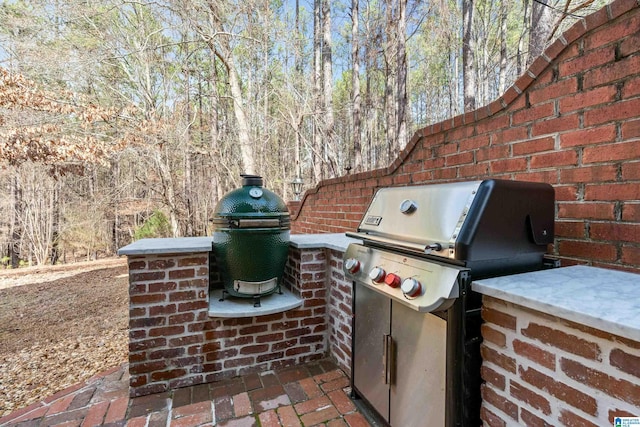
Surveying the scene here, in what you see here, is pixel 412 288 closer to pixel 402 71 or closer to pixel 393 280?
pixel 393 280

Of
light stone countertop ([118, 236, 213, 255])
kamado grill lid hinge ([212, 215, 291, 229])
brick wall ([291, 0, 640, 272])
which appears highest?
brick wall ([291, 0, 640, 272])

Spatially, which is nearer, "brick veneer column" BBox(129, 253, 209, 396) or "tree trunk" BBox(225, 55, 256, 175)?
"brick veneer column" BBox(129, 253, 209, 396)

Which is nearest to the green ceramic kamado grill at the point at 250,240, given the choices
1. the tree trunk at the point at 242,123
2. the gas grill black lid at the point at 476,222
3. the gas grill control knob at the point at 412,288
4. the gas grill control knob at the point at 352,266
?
the gas grill control knob at the point at 352,266

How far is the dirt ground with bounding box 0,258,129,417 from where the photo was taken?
10.4ft

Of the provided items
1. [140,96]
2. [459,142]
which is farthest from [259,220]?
[140,96]

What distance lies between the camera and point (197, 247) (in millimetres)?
2178

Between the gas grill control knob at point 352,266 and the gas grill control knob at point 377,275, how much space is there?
0.58 feet

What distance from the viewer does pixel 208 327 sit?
226 cm

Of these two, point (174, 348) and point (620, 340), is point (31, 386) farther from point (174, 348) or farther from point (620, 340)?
point (620, 340)

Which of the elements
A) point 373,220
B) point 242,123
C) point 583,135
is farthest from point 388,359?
point 242,123

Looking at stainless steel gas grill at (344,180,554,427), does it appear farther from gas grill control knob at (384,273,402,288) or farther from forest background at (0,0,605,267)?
forest background at (0,0,605,267)

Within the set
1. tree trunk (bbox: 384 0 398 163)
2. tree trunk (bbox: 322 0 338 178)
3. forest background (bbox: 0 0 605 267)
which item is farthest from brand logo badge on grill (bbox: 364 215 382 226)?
tree trunk (bbox: 384 0 398 163)

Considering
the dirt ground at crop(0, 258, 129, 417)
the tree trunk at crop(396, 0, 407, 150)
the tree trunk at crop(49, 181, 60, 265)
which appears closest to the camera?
the dirt ground at crop(0, 258, 129, 417)

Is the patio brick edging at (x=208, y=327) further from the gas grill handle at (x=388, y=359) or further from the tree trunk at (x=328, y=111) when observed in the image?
the tree trunk at (x=328, y=111)
